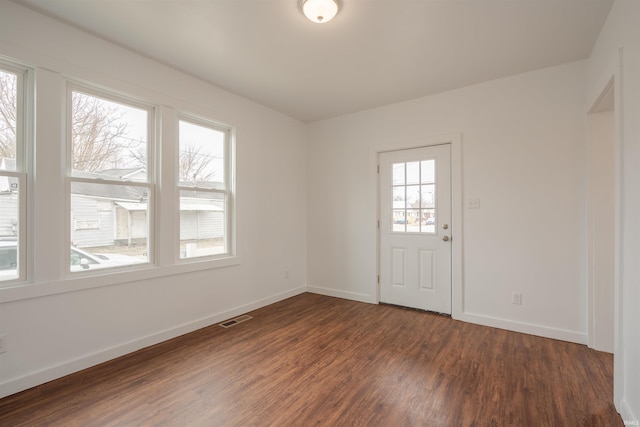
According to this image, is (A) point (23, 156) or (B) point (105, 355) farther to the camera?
(B) point (105, 355)

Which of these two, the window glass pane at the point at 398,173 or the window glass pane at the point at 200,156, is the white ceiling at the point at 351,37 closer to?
the window glass pane at the point at 200,156

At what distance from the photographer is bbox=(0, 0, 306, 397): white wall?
2021 mm

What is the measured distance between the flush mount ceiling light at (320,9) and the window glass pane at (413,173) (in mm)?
2140

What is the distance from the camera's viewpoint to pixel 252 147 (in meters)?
3.74

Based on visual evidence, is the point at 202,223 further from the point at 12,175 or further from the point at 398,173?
the point at 398,173

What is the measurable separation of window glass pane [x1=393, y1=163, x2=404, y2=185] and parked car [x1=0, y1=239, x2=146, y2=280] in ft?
10.1

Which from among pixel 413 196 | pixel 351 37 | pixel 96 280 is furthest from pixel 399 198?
pixel 96 280

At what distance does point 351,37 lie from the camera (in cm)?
237

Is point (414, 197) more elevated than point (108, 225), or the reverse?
point (414, 197)

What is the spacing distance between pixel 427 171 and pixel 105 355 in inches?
149

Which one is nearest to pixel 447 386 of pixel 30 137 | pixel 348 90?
pixel 348 90

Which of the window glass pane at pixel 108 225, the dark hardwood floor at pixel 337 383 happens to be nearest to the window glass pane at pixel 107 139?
the window glass pane at pixel 108 225

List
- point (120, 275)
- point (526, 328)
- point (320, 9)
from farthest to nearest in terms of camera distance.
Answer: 1. point (526, 328)
2. point (120, 275)
3. point (320, 9)

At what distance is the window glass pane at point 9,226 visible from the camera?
197cm
